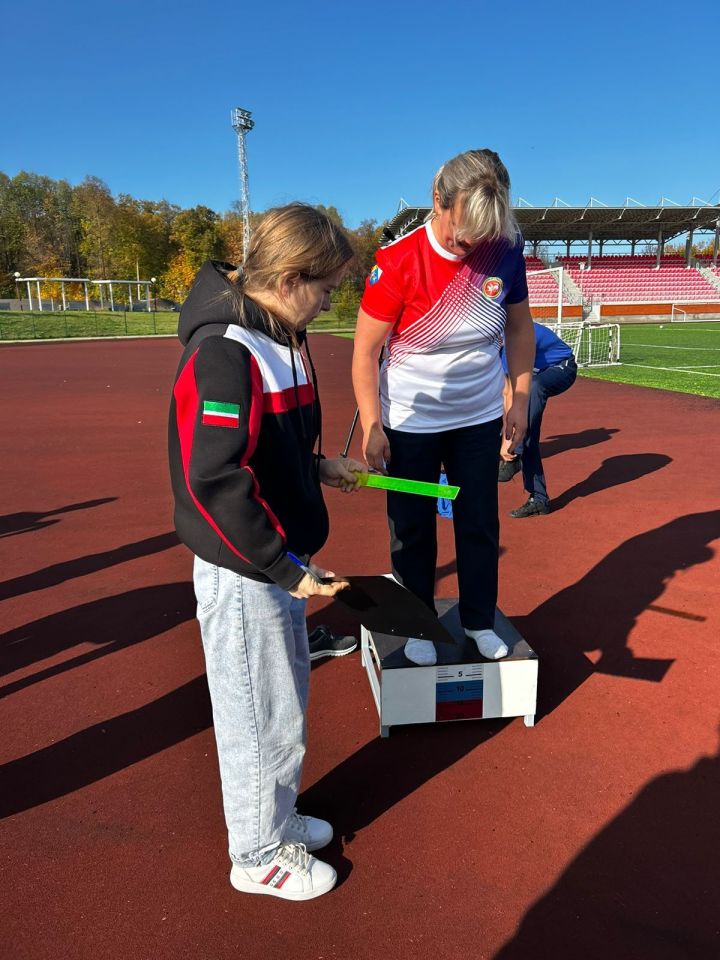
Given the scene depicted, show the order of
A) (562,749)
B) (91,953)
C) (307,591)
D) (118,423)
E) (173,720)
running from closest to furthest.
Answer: (307,591) → (91,953) → (562,749) → (173,720) → (118,423)

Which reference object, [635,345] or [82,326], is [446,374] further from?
[82,326]

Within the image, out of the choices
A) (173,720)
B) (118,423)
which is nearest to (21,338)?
(118,423)

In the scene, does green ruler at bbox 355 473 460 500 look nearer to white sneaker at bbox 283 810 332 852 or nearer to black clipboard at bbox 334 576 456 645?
black clipboard at bbox 334 576 456 645

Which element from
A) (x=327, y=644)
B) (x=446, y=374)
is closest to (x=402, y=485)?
(x=446, y=374)

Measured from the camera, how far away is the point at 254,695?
191cm

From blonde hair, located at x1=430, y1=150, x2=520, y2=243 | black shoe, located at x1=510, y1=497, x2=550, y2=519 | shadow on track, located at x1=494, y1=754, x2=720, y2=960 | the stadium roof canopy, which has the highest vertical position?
the stadium roof canopy

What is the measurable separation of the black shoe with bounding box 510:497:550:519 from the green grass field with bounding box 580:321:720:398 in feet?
25.7

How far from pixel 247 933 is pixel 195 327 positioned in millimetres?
1687

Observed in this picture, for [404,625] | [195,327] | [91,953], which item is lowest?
[91,953]

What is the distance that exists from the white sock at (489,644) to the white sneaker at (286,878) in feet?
3.56

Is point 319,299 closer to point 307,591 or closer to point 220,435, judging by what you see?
point 220,435

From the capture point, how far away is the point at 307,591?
1755mm

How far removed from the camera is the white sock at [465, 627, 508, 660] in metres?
2.87

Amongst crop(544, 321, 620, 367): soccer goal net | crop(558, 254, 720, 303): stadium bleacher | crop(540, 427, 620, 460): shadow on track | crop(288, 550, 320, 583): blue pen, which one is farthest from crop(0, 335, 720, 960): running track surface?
crop(558, 254, 720, 303): stadium bleacher
